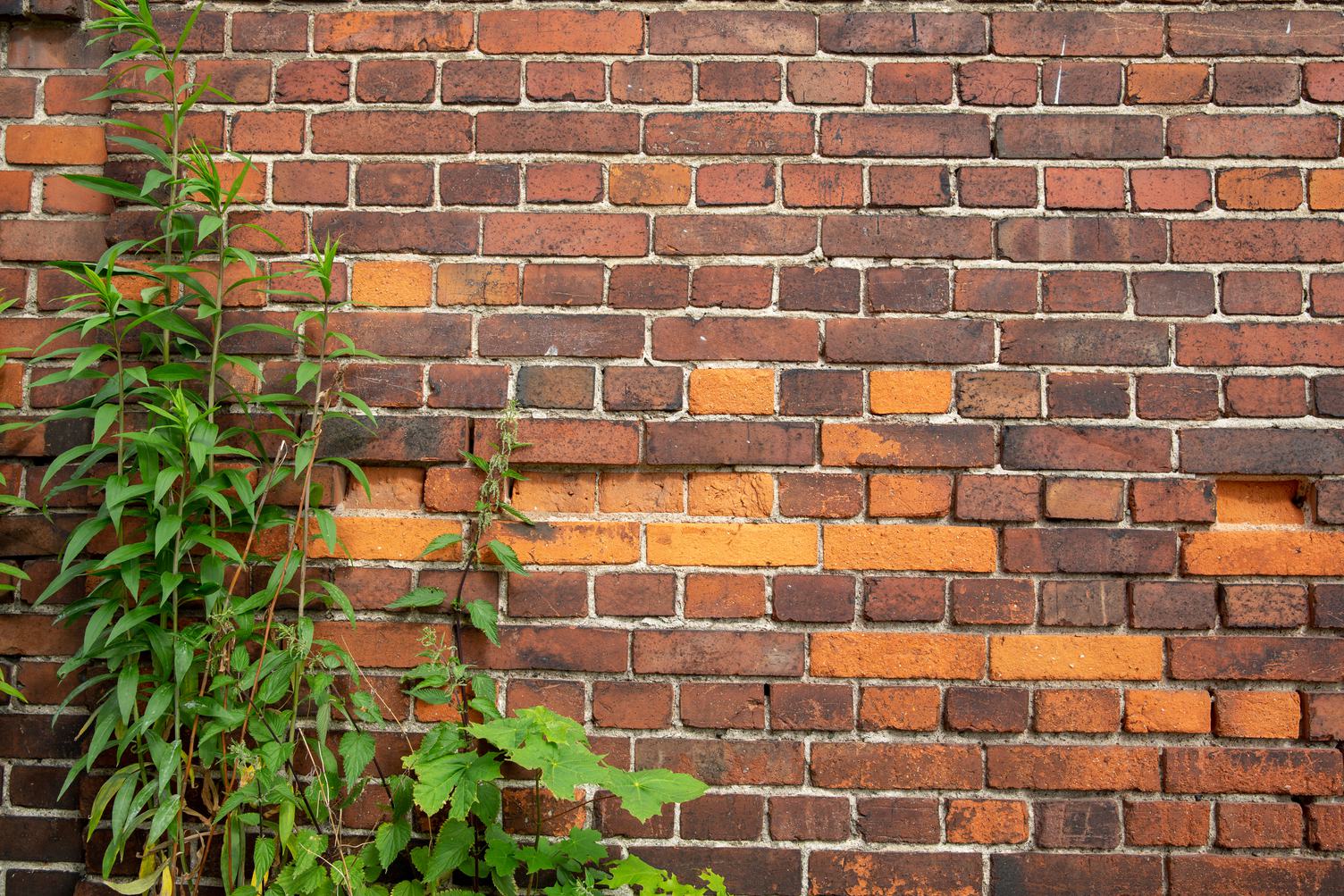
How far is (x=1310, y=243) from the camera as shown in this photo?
1.68 metres

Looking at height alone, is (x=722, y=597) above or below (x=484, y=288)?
below

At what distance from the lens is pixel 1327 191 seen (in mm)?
1685

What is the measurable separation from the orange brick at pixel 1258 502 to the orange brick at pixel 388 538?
1.47 m

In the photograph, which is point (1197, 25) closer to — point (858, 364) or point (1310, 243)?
point (1310, 243)

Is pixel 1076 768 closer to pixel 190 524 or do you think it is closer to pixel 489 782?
pixel 489 782

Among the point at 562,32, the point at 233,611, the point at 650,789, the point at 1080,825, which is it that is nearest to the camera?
the point at 650,789

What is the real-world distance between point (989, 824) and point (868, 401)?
0.82 meters

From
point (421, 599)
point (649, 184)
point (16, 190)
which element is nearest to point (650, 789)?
point (421, 599)

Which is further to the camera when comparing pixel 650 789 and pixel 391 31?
pixel 391 31

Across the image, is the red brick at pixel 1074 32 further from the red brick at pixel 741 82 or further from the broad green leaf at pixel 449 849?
the broad green leaf at pixel 449 849

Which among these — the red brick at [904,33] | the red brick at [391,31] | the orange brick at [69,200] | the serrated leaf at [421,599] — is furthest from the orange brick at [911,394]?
the orange brick at [69,200]

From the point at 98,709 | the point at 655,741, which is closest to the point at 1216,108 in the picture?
the point at 655,741

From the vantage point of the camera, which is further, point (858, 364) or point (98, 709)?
point (858, 364)

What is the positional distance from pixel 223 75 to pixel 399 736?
134 cm
